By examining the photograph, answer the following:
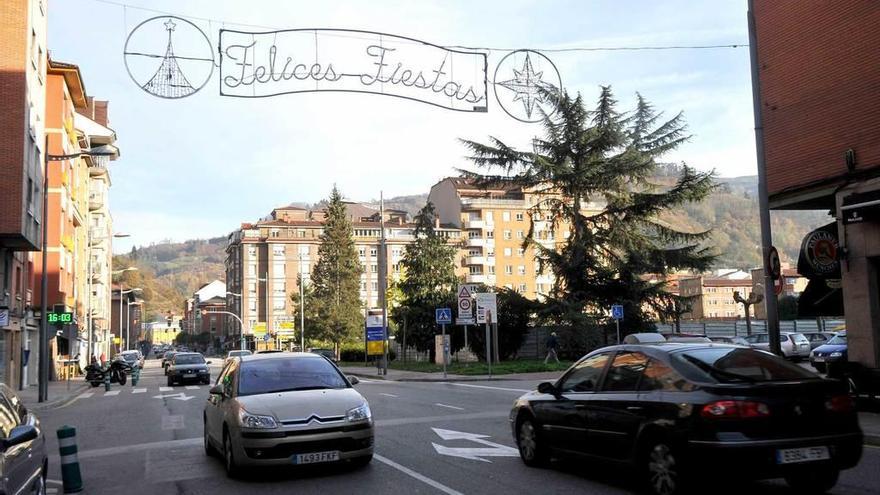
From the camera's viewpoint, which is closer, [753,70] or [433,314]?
[753,70]

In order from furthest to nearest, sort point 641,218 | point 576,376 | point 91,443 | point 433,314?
point 433,314, point 641,218, point 91,443, point 576,376

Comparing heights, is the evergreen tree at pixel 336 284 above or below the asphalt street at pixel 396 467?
above

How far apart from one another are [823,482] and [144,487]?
739 centimetres

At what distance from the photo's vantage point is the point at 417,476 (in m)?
9.20

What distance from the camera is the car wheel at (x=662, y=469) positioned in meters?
7.12

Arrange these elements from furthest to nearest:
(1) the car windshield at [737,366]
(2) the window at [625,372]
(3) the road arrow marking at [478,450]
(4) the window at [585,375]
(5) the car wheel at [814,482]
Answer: (3) the road arrow marking at [478,450]
(4) the window at [585,375]
(2) the window at [625,372]
(5) the car wheel at [814,482]
(1) the car windshield at [737,366]

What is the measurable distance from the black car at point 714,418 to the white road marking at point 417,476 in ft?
4.93

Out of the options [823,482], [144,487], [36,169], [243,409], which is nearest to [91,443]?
[144,487]

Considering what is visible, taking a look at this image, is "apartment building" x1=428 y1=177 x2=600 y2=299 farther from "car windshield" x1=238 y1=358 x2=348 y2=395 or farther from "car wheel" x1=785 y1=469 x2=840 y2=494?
"car wheel" x1=785 y1=469 x2=840 y2=494

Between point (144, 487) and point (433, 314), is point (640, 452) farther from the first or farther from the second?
point (433, 314)

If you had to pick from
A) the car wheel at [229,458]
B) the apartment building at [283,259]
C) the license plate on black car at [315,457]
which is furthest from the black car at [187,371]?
the apartment building at [283,259]

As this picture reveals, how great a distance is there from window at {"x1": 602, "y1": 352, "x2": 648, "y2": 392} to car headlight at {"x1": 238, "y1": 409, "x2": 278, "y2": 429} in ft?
12.2

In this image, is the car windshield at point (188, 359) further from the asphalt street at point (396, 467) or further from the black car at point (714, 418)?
the black car at point (714, 418)

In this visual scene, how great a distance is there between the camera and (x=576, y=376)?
921 cm
